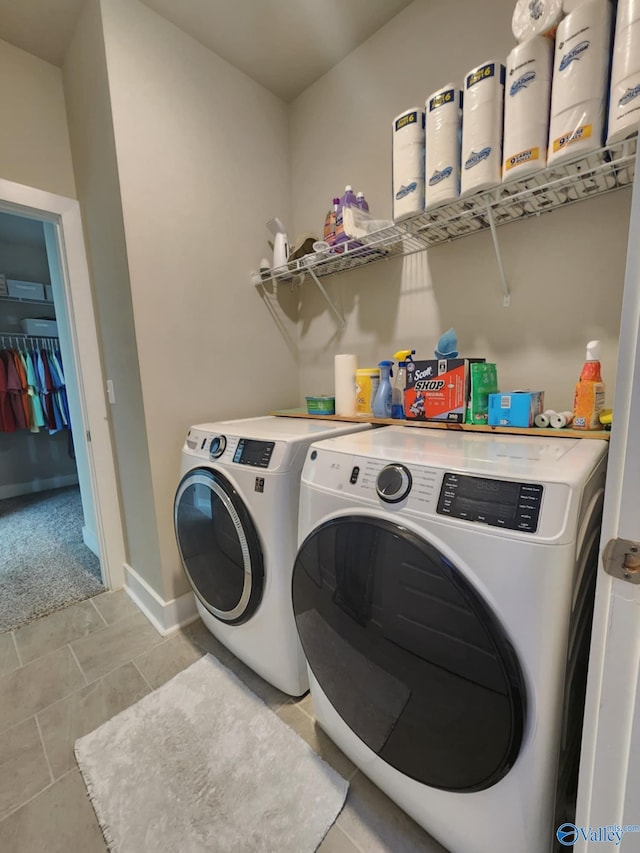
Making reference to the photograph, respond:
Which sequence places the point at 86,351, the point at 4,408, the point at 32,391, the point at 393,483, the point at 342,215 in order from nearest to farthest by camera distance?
1. the point at 393,483
2. the point at 342,215
3. the point at 86,351
4. the point at 4,408
5. the point at 32,391

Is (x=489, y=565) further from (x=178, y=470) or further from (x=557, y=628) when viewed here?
(x=178, y=470)

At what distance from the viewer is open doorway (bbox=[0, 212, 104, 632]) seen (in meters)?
2.61

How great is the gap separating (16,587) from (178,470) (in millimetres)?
1354

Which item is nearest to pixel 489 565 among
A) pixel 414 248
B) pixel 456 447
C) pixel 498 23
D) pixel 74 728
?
pixel 456 447

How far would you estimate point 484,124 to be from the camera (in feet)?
3.19

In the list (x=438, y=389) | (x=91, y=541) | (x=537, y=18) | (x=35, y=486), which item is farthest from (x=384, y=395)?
(x=35, y=486)

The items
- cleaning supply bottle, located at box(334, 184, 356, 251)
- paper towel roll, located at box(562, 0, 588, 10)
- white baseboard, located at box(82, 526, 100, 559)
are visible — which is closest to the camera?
paper towel roll, located at box(562, 0, 588, 10)

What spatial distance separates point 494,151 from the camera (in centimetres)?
98

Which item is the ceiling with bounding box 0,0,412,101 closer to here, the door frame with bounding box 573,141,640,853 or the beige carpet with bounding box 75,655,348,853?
the door frame with bounding box 573,141,640,853

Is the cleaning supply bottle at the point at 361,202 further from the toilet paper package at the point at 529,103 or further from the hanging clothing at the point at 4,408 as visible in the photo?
the hanging clothing at the point at 4,408

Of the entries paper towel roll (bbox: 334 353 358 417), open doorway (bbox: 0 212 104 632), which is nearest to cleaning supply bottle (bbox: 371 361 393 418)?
paper towel roll (bbox: 334 353 358 417)

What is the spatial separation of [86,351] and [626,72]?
217 centimetres

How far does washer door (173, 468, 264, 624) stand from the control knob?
0.53 m

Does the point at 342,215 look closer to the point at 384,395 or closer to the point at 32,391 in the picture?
the point at 384,395
